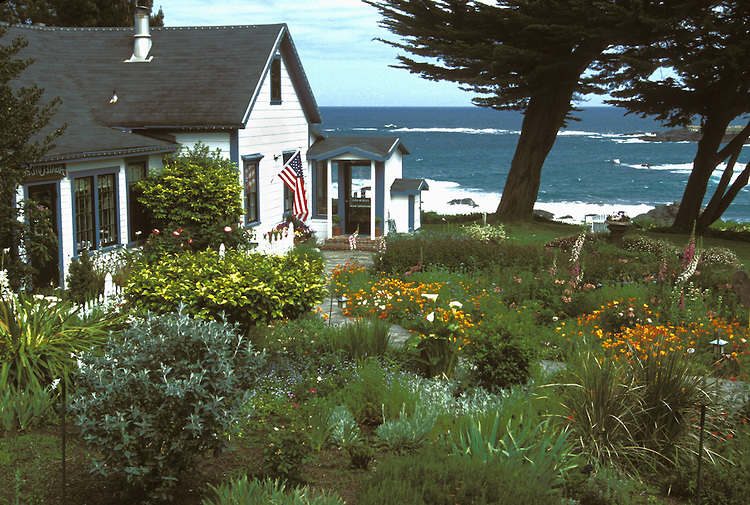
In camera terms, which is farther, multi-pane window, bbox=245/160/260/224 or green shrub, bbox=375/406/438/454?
multi-pane window, bbox=245/160/260/224

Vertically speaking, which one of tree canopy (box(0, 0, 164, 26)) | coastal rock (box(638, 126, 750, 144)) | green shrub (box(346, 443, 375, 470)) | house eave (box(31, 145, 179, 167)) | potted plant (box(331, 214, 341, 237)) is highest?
coastal rock (box(638, 126, 750, 144))

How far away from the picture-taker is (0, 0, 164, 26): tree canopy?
28516mm

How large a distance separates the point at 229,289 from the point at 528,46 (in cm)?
1723

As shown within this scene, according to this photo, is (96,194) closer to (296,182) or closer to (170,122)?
(170,122)

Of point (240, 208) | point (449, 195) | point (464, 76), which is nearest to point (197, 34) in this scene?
point (240, 208)

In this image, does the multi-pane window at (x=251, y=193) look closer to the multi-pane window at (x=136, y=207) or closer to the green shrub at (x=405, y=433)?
the multi-pane window at (x=136, y=207)

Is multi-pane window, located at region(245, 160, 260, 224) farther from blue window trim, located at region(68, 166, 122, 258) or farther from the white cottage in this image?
blue window trim, located at region(68, 166, 122, 258)

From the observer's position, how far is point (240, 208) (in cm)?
1777

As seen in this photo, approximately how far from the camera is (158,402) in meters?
5.35

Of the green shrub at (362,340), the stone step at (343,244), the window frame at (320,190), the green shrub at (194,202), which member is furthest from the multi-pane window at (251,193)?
the green shrub at (362,340)

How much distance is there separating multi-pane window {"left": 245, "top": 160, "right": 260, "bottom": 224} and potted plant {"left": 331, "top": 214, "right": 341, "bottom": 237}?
3566mm

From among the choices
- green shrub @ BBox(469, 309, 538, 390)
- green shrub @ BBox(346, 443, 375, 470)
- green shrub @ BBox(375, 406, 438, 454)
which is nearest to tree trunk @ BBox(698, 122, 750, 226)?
green shrub @ BBox(469, 309, 538, 390)

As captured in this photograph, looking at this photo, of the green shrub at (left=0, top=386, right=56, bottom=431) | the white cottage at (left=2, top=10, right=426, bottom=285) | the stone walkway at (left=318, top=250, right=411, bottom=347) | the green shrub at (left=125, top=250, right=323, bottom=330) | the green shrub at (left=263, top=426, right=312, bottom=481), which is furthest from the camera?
the white cottage at (left=2, top=10, right=426, bottom=285)

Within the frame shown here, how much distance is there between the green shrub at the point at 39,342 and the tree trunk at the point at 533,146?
18.9 meters
